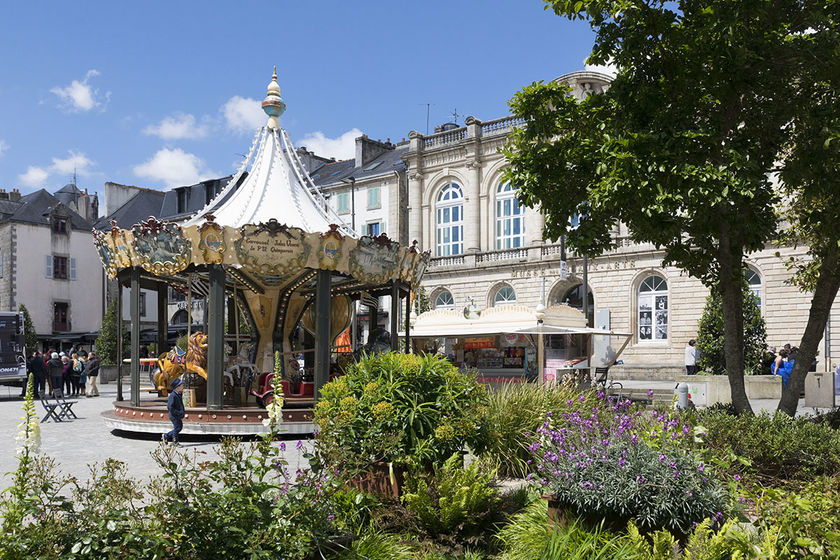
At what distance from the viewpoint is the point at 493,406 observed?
9.56 metres

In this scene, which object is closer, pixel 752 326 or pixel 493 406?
pixel 493 406

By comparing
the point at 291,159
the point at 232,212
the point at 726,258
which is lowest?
the point at 726,258

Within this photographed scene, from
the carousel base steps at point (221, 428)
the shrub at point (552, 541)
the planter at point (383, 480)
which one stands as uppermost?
the planter at point (383, 480)

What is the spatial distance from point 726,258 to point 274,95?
1056 cm

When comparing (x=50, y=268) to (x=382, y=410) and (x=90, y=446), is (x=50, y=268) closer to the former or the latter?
(x=90, y=446)

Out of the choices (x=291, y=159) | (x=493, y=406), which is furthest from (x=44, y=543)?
(x=291, y=159)

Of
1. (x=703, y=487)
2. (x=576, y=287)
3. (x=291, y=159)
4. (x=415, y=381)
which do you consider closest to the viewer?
(x=703, y=487)

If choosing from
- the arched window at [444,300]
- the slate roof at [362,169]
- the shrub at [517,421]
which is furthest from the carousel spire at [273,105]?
the slate roof at [362,169]

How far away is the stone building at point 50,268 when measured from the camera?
50.3m

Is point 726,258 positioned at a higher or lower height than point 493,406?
higher

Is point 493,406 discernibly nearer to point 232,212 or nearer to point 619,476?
point 619,476

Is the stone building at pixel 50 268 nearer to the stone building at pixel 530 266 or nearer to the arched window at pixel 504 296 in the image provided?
the stone building at pixel 530 266

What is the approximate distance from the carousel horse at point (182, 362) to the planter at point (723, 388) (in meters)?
12.5

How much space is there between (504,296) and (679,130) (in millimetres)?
29694
